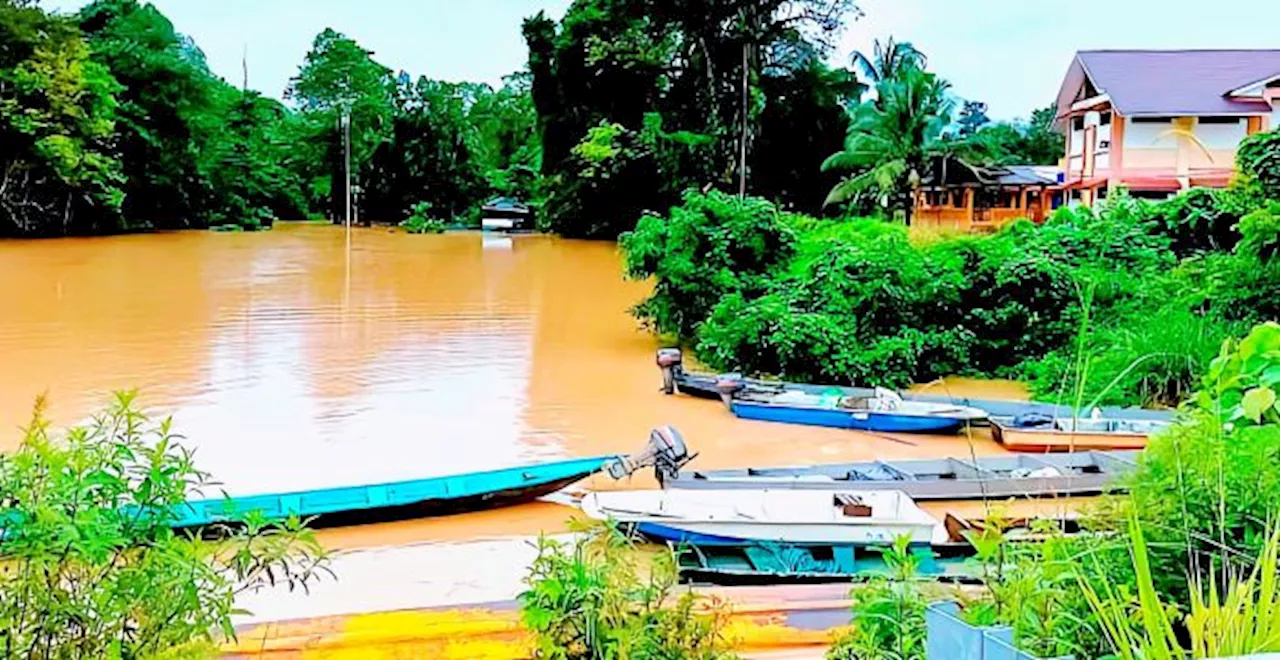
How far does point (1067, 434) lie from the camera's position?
25.5 ft

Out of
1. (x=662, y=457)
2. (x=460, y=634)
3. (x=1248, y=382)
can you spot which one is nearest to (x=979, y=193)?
(x=662, y=457)

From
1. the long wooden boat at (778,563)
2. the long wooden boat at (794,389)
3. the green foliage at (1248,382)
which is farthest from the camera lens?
the long wooden boat at (794,389)

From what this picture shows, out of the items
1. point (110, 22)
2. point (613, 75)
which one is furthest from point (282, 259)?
point (110, 22)

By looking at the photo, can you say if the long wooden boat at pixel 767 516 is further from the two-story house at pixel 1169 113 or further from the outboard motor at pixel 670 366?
the two-story house at pixel 1169 113

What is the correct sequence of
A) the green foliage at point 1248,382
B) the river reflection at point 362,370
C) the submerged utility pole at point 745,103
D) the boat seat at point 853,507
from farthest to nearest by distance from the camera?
the submerged utility pole at point 745,103 < the river reflection at point 362,370 < the boat seat at point 853,507 < the green foliage at point 1248,382

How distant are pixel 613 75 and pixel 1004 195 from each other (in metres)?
10.3

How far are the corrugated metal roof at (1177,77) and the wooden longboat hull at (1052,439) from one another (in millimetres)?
12359

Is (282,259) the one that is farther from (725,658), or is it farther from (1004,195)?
(725,658)

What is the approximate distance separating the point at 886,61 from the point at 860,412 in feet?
58.5

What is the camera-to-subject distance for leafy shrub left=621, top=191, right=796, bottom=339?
40.0 feet

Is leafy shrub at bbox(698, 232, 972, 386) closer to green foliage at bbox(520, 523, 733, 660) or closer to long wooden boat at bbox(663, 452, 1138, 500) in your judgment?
long wooden boat at bbox(663, 452, 1138, 500)

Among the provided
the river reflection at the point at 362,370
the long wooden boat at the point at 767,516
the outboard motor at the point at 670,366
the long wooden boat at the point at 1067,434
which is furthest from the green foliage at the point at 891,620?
the outboard motor at the point at 670,366

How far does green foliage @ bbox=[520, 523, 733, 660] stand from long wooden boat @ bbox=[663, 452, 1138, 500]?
3.95 meters

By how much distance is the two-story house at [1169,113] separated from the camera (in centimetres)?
1856
